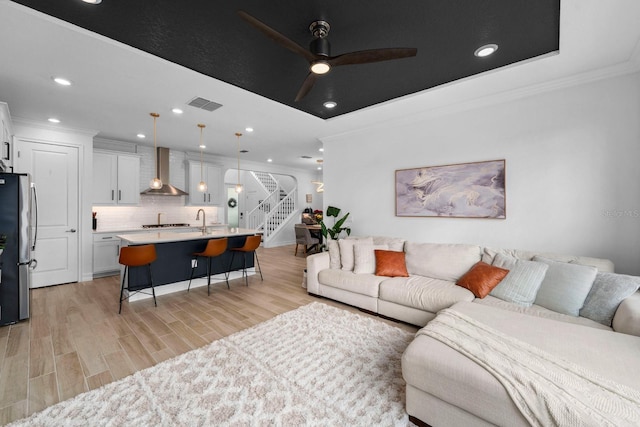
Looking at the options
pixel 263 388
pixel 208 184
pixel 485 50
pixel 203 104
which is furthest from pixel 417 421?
pixel 208 184

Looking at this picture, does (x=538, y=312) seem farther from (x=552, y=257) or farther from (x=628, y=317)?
(x=552, y=257)

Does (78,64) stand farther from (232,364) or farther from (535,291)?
(535,291)

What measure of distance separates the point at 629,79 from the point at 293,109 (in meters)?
3.86

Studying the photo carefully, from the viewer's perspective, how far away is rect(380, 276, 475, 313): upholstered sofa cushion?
282 centimetres

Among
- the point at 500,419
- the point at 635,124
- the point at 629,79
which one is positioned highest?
the point at 629,79

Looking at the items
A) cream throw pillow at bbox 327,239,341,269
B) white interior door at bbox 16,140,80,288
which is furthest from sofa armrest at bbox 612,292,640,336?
white interior door at bbox 16,140,80,288

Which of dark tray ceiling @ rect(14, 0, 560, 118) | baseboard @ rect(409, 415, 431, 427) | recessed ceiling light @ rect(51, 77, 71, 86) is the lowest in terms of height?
baseboard @ rect(409, 415, 431, 427)

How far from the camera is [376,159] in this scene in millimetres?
4770

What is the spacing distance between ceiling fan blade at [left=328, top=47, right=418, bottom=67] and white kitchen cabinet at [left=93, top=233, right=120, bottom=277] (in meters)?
5.35

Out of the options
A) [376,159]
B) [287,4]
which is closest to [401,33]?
[287,4]

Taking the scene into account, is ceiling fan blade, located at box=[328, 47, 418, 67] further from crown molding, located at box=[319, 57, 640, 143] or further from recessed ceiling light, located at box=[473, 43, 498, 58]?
Answer: crown molding, located at box=[319, 57, 640, 143]

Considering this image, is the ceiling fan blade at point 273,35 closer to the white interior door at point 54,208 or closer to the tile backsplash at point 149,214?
the white interior door at point 54,208

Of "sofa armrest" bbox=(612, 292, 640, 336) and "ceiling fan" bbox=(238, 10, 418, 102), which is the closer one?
"sofa armrest" bbox=(612, 292, 640, 336)

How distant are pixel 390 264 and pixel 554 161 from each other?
2301mm
